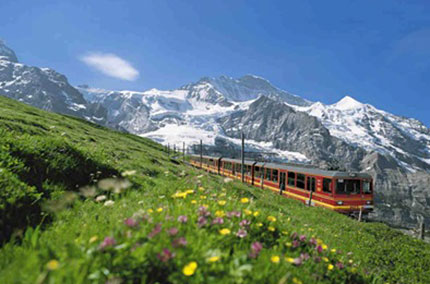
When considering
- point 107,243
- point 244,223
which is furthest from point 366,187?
point 107,243

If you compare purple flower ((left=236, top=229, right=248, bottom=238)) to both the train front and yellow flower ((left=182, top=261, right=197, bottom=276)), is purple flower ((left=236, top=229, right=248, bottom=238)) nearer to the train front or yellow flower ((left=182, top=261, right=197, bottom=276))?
yellow flower ((left=182, top=261, right=197, bottom=276))

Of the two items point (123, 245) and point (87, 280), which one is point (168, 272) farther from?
point (87, 280)

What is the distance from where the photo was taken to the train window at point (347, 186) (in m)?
19.1

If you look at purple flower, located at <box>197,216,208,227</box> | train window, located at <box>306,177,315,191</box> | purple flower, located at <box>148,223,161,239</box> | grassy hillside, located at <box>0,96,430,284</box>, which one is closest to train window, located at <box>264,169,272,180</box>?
train window, located at <box>306,177,315,191</box>

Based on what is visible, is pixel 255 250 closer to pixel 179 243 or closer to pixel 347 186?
pixel 179 243

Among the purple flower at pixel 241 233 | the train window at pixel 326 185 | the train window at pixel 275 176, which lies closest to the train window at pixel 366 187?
the train window at pixel 326 185

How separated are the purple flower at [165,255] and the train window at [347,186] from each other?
65.9 feet

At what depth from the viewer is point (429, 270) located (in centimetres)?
824

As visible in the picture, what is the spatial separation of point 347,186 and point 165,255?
69.3 feet

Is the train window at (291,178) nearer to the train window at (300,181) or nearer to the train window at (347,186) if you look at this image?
the train window at (300,181)

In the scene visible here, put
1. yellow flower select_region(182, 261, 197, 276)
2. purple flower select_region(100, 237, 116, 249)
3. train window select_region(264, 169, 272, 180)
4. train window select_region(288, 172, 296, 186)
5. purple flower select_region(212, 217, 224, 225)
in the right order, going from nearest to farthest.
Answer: yellow flower select_region(182, 261, 197, 276), purple flower select_region(100, 237, 116, 249), purple flower select_region(212, 217, 224, 225), train window select_region(288, 172, 296, 186), train window select_region(264, 169, 272, 180)

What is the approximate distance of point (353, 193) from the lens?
19.7 meters

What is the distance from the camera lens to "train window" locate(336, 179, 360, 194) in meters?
19.1

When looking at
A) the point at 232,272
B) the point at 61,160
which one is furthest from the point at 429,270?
the point at 61,160
